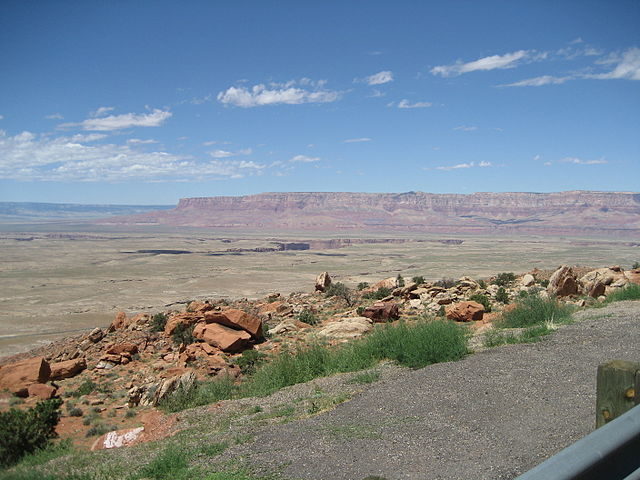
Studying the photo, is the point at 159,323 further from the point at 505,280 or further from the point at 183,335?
the point at 505,280

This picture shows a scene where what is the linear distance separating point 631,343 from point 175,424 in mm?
8396

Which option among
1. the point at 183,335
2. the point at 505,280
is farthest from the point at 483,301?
the point at 183,335

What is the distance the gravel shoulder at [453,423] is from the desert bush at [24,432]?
4.72 meters

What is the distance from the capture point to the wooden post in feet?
8.46

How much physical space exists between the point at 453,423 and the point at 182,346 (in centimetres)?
1191

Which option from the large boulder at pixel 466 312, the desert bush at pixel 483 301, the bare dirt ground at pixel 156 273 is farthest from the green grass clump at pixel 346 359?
the bare dirt ground at pixel 156 273

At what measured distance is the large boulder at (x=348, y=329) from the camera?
1527 centimetres

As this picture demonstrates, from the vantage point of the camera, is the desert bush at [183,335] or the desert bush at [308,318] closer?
the desert bush at [183,335]

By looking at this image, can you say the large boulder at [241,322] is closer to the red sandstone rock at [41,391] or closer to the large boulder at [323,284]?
the red sandstone rock at [41,391]

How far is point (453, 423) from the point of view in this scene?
19.2ft

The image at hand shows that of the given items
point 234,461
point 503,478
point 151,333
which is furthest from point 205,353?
point 503,478

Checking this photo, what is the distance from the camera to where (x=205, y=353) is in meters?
15.4

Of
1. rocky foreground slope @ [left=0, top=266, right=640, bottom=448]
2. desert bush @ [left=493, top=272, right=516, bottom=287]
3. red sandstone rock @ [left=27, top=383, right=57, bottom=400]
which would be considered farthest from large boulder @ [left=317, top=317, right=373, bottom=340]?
desert bush @ [left=493, top=272, right=516, bottom=287]

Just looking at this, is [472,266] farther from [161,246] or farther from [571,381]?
[161,246]
